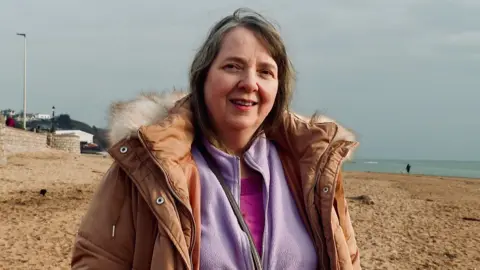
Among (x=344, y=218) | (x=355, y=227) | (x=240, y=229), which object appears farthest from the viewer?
(x=355, y=227)

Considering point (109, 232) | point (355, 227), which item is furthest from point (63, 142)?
point (109, 232)

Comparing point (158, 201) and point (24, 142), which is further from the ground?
point (158, 201)

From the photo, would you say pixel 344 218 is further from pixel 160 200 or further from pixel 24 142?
pixel 24 142

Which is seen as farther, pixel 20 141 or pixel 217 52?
pixel 20 141

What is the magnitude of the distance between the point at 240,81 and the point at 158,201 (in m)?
0.60

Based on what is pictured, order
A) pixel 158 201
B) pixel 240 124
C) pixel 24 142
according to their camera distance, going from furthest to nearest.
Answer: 1. pixel 24 142
2. pixel 240 124
3. pixel 158 201

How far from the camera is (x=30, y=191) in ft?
42.7

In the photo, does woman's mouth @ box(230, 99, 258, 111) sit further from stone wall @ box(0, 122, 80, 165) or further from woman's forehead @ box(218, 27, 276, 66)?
stone wall @ box(0, 122, 80, 165)

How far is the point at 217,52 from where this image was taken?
83.9 inches

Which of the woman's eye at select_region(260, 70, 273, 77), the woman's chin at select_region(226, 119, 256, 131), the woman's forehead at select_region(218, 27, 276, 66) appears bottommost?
the woman's chin at select_region(226, 119, 256, 131)

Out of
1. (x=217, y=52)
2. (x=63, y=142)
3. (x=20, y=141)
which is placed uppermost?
(x=217, y=52)

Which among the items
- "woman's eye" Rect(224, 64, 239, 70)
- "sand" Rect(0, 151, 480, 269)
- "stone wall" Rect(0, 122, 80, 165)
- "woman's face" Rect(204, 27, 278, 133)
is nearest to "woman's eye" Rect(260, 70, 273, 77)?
"woman's face" Rect(204, 27, 278, 133)

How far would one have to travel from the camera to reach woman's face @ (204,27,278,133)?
210 centimetres

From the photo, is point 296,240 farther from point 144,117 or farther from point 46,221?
point 46,221
